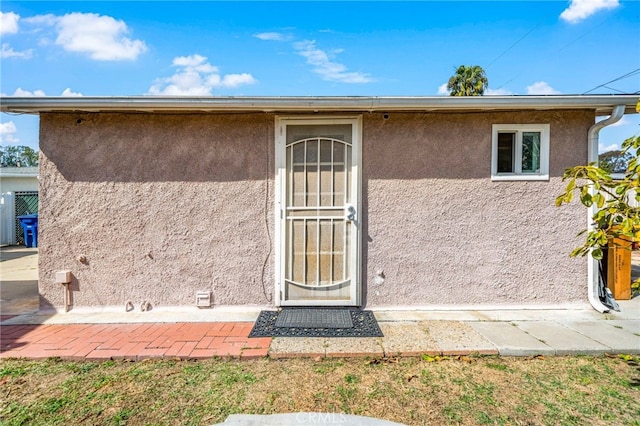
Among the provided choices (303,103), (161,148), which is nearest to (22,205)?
(161,148)

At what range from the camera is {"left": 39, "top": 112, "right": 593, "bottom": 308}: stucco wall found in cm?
475

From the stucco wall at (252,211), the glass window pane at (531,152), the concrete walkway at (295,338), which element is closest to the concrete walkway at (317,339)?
the concrete walkway at (295,338)

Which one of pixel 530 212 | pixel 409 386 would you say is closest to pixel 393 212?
pixel 530 212

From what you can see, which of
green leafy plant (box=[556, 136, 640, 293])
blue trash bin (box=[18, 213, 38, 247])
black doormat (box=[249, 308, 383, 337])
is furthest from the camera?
blue trash bin (box=[18, 213, 38, 247])

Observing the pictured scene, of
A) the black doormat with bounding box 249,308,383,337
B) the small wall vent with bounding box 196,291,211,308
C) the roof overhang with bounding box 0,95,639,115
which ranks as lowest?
the black doormat with bounding box 249,308,383,337

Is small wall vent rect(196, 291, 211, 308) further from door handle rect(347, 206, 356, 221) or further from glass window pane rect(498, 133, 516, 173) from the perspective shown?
glass window pane rect(498, 133, 516, 173)

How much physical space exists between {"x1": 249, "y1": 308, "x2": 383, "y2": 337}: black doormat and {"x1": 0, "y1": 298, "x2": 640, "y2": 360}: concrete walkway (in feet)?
0.44

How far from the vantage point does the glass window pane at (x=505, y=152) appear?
488cm

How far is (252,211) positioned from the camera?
4.81 meters

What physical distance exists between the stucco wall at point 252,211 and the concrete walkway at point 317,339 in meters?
0.37

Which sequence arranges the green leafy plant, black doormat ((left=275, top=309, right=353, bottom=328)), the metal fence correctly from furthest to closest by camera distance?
1. the metal fence
2. black doormat ((left=275, top=309, right=353, bottom=328))
3. the green leafy plant

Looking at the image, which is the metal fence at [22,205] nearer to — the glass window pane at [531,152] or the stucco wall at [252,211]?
the stucco wall at [252,211]

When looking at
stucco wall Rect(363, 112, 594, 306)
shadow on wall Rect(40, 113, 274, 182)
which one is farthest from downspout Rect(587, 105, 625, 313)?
shadow on wall Rect(40, 113, 274, 182)

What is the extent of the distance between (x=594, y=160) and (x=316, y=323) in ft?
Result: 15.9
